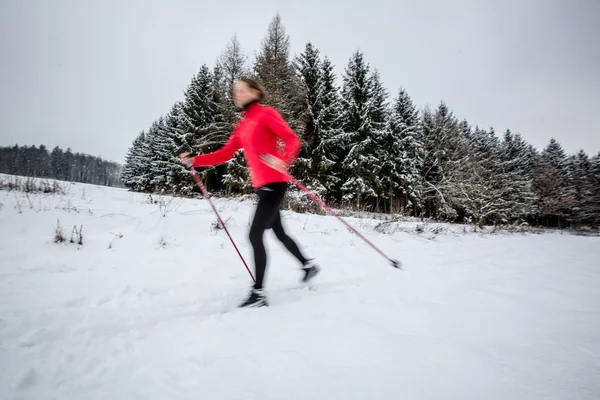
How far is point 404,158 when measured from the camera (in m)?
19.1

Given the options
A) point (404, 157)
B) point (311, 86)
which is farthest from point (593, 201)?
point (311, 86)

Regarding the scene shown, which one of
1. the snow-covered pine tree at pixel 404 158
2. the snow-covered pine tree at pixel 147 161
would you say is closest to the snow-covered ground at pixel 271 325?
the snow-covered pine tree at pixel 404 158

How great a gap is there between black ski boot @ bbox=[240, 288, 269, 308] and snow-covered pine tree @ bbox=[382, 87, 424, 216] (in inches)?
715

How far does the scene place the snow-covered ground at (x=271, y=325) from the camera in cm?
117

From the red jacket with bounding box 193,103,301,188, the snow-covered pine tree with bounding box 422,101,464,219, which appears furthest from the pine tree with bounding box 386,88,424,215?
the red jacket with bounding box 193,103,301,188

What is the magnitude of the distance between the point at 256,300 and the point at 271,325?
419 millimetres

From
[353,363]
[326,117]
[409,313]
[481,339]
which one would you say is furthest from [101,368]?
[326,117]

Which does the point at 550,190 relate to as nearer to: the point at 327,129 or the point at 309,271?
the point at 327,129

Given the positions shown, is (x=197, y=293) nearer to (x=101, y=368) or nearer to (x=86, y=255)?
(x=101, y=368)

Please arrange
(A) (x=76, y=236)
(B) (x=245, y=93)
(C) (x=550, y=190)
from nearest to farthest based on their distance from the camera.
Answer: (B) (x=245, y=93), (A) (x=76, y=236), (C) (x=550, y=190)

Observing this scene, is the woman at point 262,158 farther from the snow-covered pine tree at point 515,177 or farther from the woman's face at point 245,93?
the snow-covered pine tree at point 515,177

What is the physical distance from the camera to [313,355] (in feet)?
4.60

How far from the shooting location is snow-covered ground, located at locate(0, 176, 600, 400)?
1168 mm

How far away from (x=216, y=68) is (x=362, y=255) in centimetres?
1816
